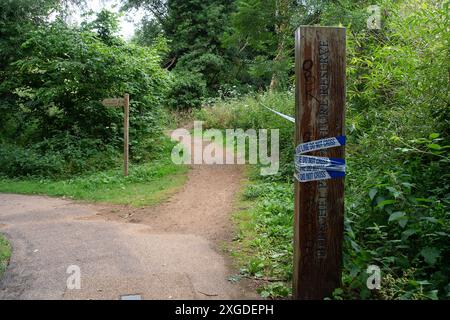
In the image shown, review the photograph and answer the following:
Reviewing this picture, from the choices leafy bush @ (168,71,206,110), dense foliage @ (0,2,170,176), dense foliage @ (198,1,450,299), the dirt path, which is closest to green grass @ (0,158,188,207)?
the dirt path

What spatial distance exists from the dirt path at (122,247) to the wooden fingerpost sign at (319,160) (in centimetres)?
78

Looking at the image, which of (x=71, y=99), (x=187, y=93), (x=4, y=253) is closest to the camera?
(x=4, y=253)

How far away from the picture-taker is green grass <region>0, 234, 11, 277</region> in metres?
4.63

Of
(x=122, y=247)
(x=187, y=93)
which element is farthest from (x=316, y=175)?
(x=187, y=93)

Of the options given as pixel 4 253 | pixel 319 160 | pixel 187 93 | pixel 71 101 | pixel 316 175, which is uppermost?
pixel 187 93

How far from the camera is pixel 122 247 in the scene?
207 inches

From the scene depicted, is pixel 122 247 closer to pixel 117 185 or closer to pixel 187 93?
pixel 117 185

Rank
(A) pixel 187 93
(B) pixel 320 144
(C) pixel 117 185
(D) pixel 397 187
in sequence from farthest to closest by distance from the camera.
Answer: (A) pixel 187 93, (C) pixel 117 185, (D) pixel 397 187, (B) pixel 320 144

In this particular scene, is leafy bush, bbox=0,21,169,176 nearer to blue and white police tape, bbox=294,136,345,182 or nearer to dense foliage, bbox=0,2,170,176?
dense foliage, bbox=0,2,170,176

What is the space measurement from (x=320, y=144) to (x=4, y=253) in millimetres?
4074

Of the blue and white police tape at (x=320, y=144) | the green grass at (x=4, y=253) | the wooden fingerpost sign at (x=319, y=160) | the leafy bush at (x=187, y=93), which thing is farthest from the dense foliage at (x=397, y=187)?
the leafy bush at (x=187, y=93)

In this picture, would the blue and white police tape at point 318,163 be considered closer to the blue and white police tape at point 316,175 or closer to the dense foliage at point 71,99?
the blue and white police tape at point 316,175

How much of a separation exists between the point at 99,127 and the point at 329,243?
10.6 metres

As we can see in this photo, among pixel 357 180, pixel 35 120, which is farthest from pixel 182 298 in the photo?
pixel 35 120
